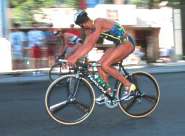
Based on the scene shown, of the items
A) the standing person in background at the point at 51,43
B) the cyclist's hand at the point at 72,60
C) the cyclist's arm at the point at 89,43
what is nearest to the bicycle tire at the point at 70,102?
the cyclist's hand at the point at 72,60

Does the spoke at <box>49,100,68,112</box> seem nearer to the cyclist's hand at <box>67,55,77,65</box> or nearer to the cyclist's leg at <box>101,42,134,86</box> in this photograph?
the cyclist's hand at <box>67,55,77,65</box>

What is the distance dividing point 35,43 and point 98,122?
15.2 meters

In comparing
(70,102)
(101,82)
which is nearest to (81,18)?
(101,82)

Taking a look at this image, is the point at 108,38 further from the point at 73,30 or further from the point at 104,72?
the point at 73,30

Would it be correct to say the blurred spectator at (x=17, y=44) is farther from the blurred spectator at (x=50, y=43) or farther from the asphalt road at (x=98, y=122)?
the asphalt road at (x=98, y=122)

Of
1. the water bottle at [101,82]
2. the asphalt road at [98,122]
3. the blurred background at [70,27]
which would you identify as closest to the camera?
the asphalt road at [98,122]

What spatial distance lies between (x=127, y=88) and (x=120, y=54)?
534 millimetres

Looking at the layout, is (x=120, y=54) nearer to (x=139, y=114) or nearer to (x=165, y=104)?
(x=139, y=114)

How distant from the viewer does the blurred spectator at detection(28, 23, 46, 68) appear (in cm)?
2422

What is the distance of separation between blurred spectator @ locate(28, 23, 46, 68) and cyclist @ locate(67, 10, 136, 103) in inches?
583

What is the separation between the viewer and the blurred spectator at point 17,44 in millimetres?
23875

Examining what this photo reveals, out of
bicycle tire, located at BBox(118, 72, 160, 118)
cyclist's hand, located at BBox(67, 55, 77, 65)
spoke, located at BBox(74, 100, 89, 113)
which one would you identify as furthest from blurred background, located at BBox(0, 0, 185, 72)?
cyclist's hand, located at BBox(67, 55, 77, 65)

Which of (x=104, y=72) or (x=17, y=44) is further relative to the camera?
(x=17, y=44)

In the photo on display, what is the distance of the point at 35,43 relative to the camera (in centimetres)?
2436
